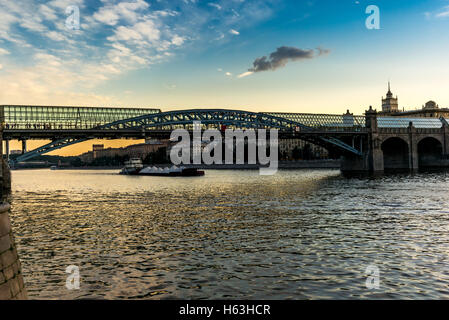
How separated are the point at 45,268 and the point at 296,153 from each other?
139m

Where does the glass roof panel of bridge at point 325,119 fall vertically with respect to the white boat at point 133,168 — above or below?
above

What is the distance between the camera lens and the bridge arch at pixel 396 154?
291 feet

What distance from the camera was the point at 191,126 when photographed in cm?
8081

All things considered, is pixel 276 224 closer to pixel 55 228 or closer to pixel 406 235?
pixel 406 235

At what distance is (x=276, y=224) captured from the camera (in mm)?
19500

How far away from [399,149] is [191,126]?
46.4 m

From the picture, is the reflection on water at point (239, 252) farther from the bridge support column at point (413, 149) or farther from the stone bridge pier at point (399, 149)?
the bridge support column at point (413, 149)

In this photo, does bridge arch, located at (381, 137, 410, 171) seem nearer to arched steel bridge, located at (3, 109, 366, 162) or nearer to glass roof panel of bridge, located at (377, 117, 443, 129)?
glass roof panel of bridge, located at (377, 117, 443, 129)

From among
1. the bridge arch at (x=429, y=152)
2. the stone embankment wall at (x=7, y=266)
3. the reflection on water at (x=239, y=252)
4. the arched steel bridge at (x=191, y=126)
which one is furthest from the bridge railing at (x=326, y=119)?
the stone embankment wall at (x=7, y=266)

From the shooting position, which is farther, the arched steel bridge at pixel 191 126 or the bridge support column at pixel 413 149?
the bridge support column at pixel 413 149

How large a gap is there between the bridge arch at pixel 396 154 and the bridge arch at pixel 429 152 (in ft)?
19.2

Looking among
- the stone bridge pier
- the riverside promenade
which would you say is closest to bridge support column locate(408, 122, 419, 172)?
the stone bridge pier
